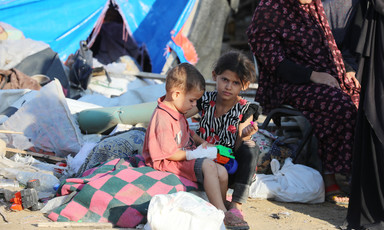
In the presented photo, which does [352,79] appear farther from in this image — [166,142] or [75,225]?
[75,225]

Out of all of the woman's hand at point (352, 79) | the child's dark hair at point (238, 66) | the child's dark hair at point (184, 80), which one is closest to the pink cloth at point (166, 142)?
the child's dark hair at point (184, 80)

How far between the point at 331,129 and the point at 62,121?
239cm

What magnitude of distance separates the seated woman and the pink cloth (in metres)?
1.32

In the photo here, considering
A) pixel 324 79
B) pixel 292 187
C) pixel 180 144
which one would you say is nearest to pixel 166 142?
pixel 180 144

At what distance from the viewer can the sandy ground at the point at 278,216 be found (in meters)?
2.45

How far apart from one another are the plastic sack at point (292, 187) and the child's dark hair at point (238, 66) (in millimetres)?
925

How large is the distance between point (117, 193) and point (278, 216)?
115 centimetres

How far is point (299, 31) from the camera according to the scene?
393 cm

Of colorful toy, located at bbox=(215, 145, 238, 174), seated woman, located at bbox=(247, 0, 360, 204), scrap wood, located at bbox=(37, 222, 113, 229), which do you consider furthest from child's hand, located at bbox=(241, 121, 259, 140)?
scrap wood, located at bbox=(37, 222, 113, 229)

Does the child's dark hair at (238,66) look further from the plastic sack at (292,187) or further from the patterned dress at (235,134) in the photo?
the plastic sack at (292,187)

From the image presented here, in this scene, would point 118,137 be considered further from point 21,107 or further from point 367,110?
point 367,110

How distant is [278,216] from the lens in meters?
3.02

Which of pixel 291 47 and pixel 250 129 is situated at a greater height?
pixel 291 47

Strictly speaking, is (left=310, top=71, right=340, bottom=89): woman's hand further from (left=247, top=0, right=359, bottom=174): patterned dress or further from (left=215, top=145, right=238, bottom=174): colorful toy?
(left=215, top=145, right=238, bottom=174): colorful toy
